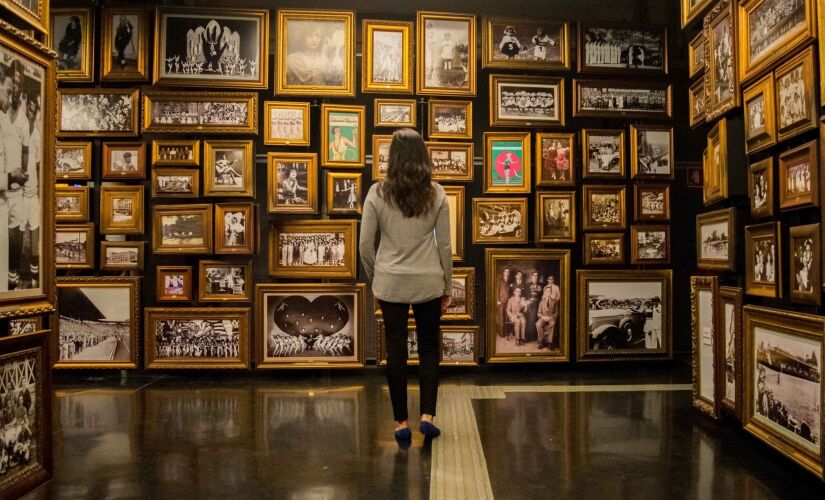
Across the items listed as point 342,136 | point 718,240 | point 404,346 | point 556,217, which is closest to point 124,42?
point 342,136

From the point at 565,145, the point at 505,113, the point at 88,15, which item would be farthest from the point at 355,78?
the point at 88,15

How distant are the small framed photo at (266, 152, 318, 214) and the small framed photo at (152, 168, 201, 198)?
0.59m

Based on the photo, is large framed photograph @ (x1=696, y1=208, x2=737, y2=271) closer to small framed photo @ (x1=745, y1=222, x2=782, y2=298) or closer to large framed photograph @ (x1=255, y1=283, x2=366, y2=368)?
small framed photo @ (x1=745, y1=222, x2=782, y2=298)

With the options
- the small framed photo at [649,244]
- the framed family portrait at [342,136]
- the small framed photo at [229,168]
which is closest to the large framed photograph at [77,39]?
the small framed photo at [229,168]

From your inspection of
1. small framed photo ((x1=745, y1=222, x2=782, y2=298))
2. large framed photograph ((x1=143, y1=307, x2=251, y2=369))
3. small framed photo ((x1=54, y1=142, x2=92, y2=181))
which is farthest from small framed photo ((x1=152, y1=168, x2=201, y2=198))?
small framed photo ((x1=745, y1=222, x2=782, y2=298))

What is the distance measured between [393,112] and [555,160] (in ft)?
4.57

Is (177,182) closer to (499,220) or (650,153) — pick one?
(499,220)

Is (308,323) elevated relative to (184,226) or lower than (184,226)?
lower

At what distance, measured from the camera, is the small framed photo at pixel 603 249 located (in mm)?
4930

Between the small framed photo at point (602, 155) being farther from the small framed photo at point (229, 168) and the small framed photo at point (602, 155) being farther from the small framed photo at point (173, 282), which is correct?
the small framed photo at point (173, 282)

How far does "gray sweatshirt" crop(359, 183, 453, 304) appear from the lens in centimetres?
292

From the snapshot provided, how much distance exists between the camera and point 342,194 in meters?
4.78

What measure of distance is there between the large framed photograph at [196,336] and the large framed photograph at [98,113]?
1.48 meters

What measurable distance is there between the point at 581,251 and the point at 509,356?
1076 mm
